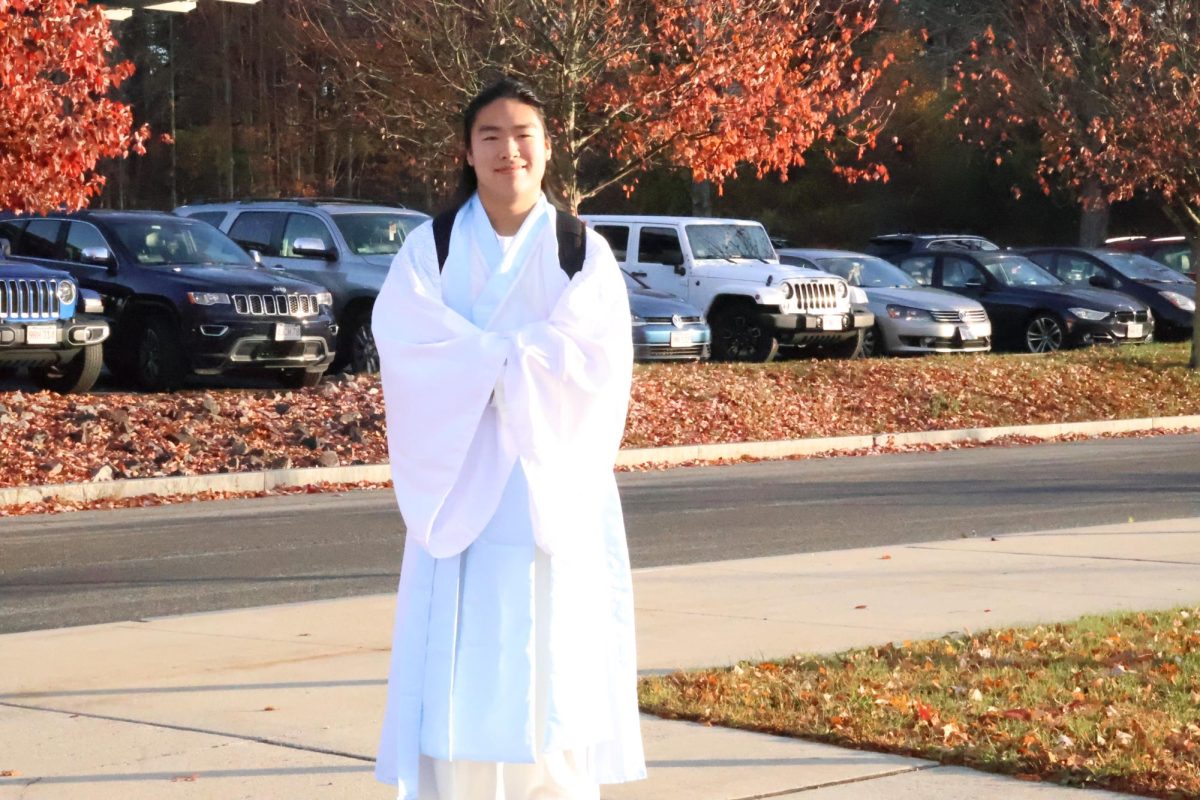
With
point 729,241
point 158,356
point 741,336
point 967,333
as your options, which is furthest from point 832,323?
point 158,356

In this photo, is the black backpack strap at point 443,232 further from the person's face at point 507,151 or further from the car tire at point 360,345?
the car tire at point 360,345

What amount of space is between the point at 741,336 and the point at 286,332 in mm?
7583

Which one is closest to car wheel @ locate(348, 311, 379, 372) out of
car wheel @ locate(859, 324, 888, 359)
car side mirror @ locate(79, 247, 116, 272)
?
car side mirror @ locate(79, 247, 116, 272)

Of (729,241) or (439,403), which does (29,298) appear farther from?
(439,403)

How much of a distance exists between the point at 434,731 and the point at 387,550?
7310 mm

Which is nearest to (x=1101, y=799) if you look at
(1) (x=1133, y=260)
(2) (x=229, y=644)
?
(2) (x=229, y=644)

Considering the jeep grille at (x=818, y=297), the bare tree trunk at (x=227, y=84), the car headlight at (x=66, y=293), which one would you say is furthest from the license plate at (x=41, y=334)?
the bare tree trunk at (x=227, y=84)

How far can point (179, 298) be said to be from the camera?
18.5 m

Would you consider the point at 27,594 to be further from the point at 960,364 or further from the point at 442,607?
the point at 960,364

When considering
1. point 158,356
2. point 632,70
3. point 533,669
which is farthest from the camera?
point 632,70

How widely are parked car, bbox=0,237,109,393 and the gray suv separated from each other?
292 cm

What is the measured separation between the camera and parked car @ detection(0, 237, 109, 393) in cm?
1706

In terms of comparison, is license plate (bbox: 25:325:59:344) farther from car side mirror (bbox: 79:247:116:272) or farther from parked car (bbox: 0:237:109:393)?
car side mirror (bbox: 79:247:116:272)

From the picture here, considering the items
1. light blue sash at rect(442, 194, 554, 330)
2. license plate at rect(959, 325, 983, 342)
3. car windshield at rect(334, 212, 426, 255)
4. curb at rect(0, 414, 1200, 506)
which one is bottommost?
curb at rect(0, 414, 1200, 506)
